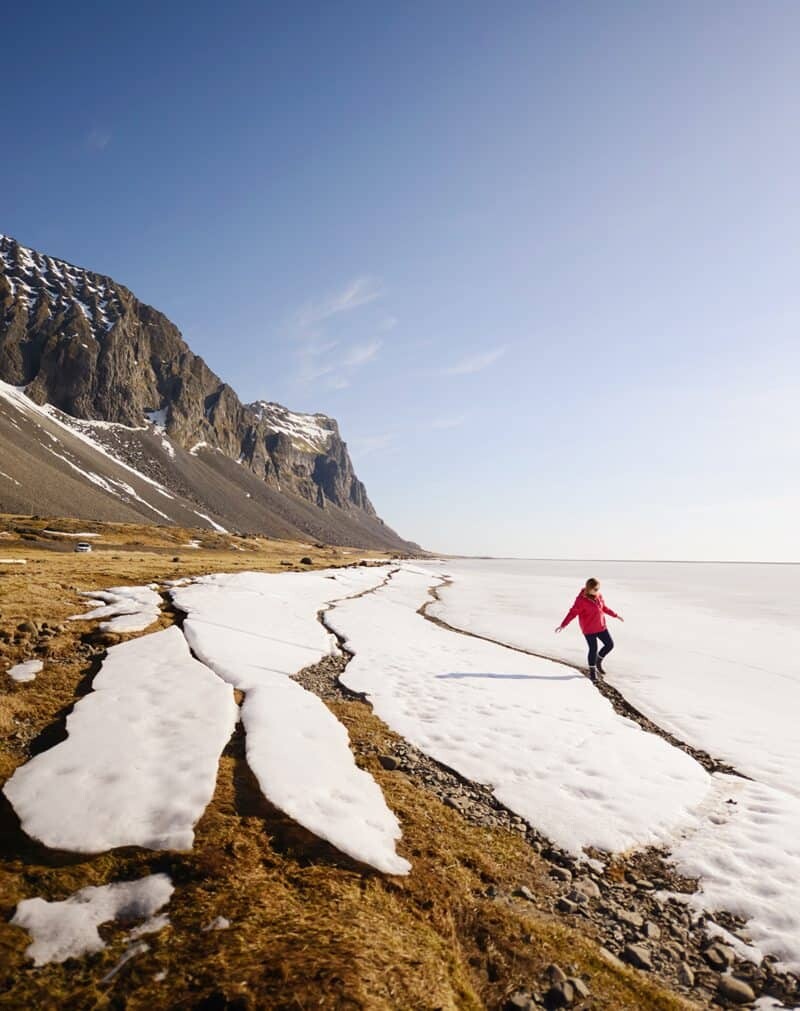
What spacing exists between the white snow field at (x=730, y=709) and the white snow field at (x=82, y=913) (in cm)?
564

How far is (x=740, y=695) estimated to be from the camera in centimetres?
1399

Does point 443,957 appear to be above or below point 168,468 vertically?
below

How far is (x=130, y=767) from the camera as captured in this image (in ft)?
22.2

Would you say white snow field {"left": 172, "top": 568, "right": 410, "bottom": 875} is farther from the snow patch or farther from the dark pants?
the dark pants

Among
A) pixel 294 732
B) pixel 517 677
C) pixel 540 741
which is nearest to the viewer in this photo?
pixel 294 732

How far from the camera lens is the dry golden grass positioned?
341 centimetres

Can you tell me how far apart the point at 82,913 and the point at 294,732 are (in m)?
4.42

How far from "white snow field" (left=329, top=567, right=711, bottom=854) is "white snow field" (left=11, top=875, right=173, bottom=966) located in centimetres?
476

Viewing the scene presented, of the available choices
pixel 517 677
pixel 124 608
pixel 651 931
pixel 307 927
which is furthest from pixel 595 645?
pixel 124 608

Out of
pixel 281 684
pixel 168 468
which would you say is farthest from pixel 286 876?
pixel 168 468

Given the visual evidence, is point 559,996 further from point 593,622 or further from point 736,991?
point 593,622

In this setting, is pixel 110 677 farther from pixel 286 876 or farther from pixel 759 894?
pixel 759 894

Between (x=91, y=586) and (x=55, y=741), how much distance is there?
58.7 feet

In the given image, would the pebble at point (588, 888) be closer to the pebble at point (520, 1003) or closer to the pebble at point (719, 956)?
the pebble at point (719, 956)
